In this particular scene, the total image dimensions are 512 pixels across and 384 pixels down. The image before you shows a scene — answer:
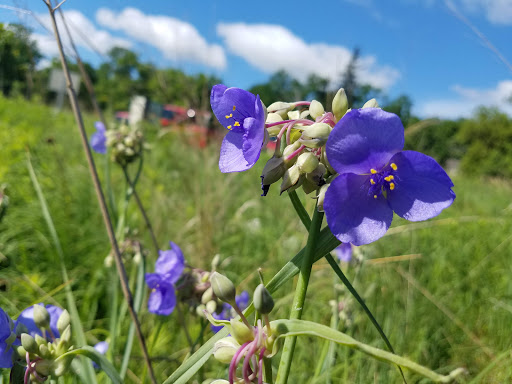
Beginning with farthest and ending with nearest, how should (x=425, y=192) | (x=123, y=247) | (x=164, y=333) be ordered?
(x=164, y=333) → (x=123, y=247) → (x=425, y=192)

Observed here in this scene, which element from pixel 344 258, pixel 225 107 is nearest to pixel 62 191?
pixel 344 258

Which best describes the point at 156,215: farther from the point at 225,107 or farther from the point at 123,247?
the point at 225,107

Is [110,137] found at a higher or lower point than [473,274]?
higher

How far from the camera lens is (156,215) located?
1944 millimetres

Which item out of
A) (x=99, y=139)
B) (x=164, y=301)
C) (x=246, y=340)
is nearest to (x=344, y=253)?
(x=164, y=301)

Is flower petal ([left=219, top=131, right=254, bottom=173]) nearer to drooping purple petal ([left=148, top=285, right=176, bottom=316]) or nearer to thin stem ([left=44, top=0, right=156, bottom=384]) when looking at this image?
thin stem ([left=44, top=0, right=156, bottom=384])

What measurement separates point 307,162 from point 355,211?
0.08 m

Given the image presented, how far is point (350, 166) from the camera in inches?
15.8

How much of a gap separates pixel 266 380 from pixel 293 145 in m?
0.24

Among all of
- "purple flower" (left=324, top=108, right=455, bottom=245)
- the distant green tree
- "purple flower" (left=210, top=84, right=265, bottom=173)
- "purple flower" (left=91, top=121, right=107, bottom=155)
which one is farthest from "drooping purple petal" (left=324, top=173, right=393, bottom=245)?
"purple flower" (left=91, top=121, right=107, bottom=155)

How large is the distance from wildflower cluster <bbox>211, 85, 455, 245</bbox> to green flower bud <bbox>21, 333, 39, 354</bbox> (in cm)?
29

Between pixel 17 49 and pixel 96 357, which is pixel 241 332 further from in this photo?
pixel 17 49

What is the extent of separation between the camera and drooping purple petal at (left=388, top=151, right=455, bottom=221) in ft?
1.32

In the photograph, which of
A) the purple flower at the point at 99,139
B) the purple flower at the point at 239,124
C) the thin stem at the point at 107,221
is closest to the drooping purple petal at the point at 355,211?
the purple flower at the point at 239,124
